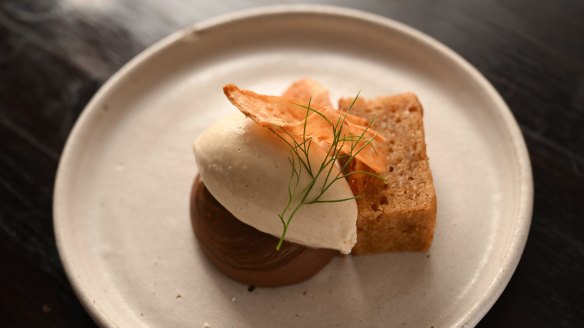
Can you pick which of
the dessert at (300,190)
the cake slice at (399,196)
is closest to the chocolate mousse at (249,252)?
the dessert at (300,190)

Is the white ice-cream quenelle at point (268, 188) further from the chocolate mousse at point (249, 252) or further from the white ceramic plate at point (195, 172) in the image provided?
the white ceramic plate at point (195, 172)

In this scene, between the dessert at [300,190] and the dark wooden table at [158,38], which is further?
the dark wooden table at [158,38]

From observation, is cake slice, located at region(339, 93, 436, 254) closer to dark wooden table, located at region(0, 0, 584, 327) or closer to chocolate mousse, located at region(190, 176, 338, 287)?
chocolate mousse, located at region(190, 176, 338, 287)

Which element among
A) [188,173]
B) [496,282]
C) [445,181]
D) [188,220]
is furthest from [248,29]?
[496,282]

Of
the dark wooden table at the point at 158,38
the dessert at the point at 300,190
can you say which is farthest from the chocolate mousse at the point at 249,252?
the dark wooden table at the point at 158,38

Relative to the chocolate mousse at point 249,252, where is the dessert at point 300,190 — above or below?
above

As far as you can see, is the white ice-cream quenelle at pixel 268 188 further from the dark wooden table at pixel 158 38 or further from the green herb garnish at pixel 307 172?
the dark wooden table at pixel 158 38

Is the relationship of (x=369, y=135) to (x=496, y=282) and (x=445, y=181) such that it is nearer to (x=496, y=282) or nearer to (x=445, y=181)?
(x=445, y=181)
